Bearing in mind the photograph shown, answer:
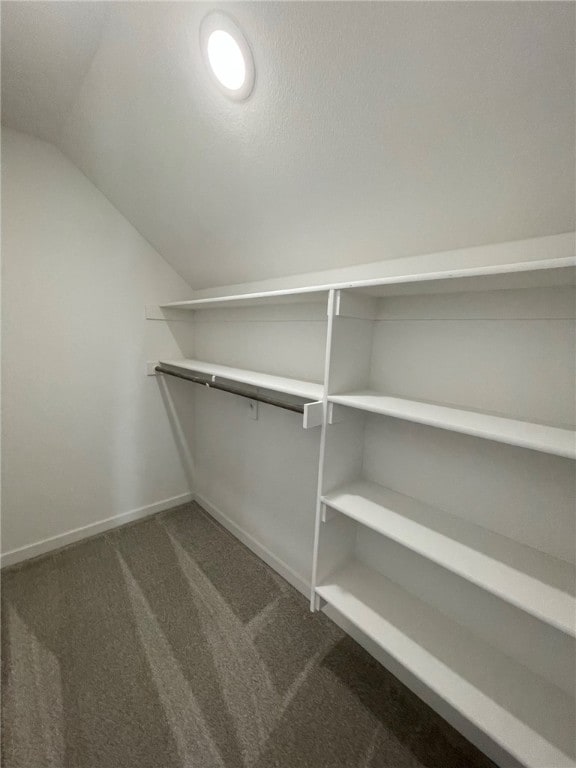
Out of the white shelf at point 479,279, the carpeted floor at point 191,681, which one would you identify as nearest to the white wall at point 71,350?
the carpeted floor at point 191,681

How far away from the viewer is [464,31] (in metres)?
0.63

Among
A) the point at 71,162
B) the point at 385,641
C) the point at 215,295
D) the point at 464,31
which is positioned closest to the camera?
the point at 464,31

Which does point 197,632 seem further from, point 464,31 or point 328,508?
point 464,31

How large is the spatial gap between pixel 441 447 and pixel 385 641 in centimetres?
70

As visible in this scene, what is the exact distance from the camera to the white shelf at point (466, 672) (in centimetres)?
78

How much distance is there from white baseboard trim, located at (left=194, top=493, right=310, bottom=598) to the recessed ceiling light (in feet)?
7.24

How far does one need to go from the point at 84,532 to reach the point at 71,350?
4.20 feet

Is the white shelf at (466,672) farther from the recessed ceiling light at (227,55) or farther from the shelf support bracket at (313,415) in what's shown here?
the recessed ceiling light at (227,55)

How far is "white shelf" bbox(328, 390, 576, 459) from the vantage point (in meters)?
0.69

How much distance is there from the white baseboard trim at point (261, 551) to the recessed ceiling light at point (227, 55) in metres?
2.21

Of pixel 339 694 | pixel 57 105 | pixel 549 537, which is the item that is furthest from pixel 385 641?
pixel 57 105

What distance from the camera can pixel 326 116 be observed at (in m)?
0.91

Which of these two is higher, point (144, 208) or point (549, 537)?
point (144, 208)

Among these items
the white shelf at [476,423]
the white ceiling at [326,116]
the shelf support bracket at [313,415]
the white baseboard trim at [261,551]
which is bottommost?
the white baseboard trim at [261,551]
